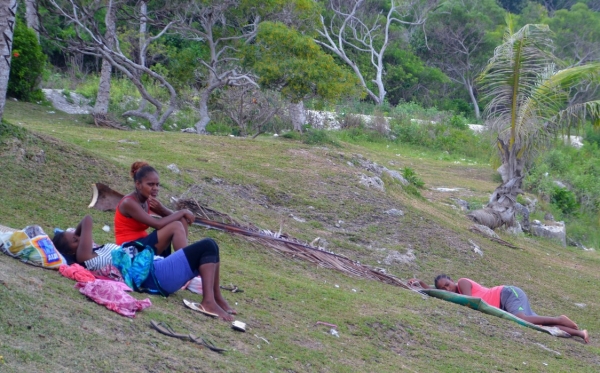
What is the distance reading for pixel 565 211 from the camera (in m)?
20.9

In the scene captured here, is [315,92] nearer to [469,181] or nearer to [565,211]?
[469,181]

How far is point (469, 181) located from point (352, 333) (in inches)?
562

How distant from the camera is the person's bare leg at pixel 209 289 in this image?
5434 mm

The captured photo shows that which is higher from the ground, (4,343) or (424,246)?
(4,343)

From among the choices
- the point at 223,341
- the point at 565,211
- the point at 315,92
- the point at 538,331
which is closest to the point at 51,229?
the point at 223,341

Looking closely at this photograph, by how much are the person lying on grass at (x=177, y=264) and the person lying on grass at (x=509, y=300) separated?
3.71 meters

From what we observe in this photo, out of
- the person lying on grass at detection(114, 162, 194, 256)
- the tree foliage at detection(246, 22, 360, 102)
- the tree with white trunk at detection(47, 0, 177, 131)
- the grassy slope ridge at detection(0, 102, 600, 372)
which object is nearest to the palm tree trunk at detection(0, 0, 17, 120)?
the grassy slope ridge at detection(0, 102, 600, 372)

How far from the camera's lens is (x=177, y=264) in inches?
214

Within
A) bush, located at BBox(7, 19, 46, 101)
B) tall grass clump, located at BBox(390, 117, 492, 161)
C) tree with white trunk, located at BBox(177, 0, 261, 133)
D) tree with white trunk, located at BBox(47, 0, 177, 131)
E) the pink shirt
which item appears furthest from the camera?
tall grass clump, located at BBox(390, 117, 492, 161)

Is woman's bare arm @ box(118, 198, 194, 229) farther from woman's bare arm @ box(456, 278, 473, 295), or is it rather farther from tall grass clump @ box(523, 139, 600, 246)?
tall grass clump @ box(523, 139, 600, 246)

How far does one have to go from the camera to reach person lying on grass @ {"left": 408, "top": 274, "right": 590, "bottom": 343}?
8.09m

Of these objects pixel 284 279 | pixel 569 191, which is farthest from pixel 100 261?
pixel 569 191

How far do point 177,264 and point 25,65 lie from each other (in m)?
12.9

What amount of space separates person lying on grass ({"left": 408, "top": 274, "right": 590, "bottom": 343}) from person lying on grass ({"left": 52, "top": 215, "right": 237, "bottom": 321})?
12.2 feet
